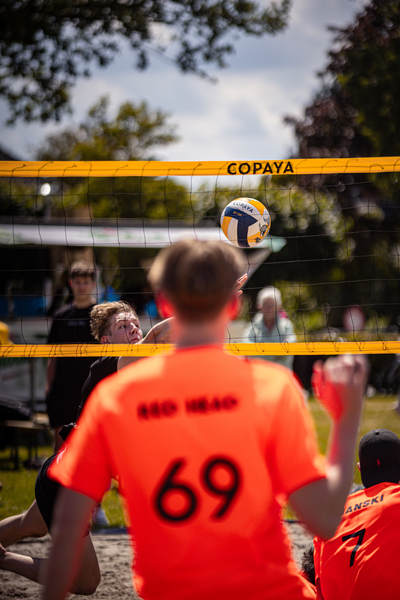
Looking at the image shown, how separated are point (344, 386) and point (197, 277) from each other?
1.41 feet

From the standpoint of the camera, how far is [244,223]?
3949 mm

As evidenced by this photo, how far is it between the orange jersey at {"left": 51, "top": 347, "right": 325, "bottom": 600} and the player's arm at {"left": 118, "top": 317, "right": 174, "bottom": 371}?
1545 mm

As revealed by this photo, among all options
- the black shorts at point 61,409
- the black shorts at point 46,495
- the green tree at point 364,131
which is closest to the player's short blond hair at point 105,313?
the black shorts at point 46,495

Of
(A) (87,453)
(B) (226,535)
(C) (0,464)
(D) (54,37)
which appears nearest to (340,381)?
(B) (226,535)

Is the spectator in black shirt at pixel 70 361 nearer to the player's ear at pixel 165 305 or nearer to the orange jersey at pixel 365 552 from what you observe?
the orange jersey at pixel 365 552

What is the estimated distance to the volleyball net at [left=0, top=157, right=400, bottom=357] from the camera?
3.84 m

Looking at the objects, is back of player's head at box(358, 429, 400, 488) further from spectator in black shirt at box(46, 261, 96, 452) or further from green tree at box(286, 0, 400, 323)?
green tree at box(286, 0, 400, 323)

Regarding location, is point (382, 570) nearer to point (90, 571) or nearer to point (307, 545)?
point (90, 571)

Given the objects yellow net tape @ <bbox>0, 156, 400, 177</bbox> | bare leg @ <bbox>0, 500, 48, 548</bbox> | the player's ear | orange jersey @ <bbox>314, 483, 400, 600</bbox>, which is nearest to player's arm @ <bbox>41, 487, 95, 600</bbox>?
the player's ear

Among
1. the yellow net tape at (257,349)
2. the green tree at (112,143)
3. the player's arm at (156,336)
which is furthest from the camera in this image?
the green tree at (112,143)

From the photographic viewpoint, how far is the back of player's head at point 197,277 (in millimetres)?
1258

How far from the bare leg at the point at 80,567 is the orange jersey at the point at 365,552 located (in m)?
1.17

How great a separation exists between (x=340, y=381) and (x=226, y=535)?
0.44 m

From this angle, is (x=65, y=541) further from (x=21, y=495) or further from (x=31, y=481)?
(x=31, y=481)
